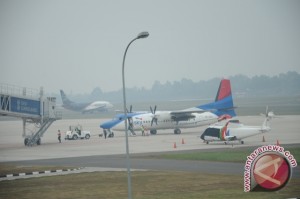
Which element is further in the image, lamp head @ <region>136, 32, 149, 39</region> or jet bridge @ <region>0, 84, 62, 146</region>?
jet bridge @ <region>0, 84, 62, 146</region>

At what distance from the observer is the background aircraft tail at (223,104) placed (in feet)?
289

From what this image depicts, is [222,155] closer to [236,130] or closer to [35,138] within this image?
[236,130]

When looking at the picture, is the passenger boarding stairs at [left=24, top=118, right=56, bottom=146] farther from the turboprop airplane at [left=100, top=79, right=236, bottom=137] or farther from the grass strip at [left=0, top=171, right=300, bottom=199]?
the grass strip at [left=0, top=171, right=300, bottom=199]

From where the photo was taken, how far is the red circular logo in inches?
1016

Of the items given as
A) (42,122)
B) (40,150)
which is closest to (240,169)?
(40,150)

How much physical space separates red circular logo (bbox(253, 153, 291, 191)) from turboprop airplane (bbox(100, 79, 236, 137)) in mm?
56512

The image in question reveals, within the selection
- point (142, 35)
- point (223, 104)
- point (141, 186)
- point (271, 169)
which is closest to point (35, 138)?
point (223, 104)

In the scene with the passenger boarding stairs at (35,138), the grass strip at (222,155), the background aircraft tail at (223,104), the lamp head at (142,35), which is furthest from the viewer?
the background aircraft tail at (223,104)

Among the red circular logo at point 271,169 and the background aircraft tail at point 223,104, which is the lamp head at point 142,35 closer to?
the red circular logo at point 271,169

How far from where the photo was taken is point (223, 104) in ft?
291

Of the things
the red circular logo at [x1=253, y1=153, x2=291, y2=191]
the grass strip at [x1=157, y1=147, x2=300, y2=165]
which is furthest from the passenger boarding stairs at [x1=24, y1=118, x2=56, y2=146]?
the red circular logo at [x1=253, y1=153, x2=291, y2=191]

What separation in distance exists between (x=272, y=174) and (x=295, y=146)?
104 feet

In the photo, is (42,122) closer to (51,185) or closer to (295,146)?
(295,146)

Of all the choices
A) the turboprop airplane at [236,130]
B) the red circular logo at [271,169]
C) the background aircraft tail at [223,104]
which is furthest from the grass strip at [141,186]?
the background aircraft tail at [223,104]
